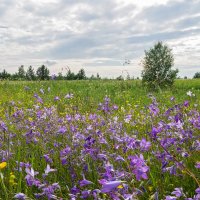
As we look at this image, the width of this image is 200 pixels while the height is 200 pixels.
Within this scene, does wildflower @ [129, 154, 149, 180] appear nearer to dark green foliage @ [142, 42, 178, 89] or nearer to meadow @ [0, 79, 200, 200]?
meadow @ [0, 79, 200, 200]

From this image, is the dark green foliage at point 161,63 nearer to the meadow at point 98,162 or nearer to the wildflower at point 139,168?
the meadow at point 98,162

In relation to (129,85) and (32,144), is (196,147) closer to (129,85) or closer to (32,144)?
(32,144)

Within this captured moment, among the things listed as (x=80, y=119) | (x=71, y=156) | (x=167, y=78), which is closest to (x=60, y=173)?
(x=71, y=156)

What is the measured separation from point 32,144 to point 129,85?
47.5 ft

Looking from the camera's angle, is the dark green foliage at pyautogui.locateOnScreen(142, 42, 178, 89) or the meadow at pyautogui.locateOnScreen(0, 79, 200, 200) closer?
the meadow at pyautogui.locateOnScreen(0, 79, 200, 200)

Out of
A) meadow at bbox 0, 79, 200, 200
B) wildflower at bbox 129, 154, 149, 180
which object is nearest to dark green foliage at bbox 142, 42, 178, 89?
meadow at bbox 0, 79, 200, 200

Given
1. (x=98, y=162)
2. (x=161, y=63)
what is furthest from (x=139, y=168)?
(x=161, y=63)

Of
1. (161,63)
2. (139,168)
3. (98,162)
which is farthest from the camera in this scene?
(161,63)

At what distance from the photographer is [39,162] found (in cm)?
407

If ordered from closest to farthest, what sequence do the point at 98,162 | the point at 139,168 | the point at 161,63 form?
the point at 139,168
the point at 98,162
the point at 161,63

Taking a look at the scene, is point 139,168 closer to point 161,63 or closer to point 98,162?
point 98,162

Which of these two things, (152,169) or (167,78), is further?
(167,78)

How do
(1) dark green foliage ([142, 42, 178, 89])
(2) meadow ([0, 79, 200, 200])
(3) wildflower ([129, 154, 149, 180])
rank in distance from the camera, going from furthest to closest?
(1) dark green foliage ([142, 42, 178, 89])
(2) meadow ([0, 79, 200, 200])
(3) wildflower ([129, 154, 149, 180])

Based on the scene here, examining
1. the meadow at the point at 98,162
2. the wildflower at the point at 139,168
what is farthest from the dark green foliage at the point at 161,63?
the wildflower at the point at 139,168
